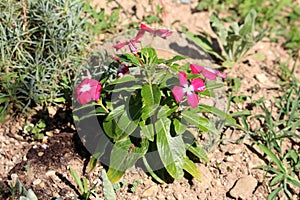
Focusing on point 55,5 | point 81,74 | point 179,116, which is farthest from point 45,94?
point 179,116

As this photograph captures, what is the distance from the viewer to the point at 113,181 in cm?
272

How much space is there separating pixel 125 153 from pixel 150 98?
459mm

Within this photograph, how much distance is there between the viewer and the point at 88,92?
7.87 feet

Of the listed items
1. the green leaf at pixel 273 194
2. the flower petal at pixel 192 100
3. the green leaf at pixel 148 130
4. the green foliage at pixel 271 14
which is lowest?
the green leaf at pixel 273 194

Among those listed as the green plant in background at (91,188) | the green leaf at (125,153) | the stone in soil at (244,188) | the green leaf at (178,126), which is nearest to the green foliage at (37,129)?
the green plant in background at (91,188)

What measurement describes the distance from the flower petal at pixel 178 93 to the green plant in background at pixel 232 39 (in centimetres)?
128

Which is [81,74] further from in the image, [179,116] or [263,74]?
[263,74]

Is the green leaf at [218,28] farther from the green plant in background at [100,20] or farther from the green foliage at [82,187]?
the green foliage at [82,187]

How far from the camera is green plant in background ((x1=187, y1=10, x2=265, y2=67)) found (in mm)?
3500

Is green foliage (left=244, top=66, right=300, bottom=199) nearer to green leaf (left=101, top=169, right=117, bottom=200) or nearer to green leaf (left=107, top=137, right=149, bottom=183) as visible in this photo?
green leaf (left=107, top=137, right=149, bottom=183)

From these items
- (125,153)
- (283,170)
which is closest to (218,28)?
(283,170)

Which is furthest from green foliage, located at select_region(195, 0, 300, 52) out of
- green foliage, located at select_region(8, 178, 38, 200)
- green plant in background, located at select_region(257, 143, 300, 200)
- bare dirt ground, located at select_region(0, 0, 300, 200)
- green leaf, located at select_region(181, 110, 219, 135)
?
green foliage, located at select_region(8, 178, 38, 200)

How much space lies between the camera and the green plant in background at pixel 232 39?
350cm

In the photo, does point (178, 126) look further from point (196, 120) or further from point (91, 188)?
point (91, 188)
